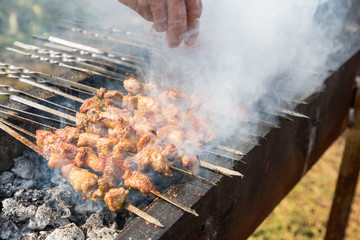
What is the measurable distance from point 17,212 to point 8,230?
→ 0.15m

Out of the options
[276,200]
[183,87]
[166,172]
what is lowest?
[276,200]

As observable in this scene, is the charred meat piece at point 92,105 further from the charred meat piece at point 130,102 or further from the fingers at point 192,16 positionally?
the fingers at point 192,16

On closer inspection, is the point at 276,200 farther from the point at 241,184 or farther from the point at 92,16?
the point at 92,16

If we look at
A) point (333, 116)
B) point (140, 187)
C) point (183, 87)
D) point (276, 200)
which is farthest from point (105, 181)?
point (333, 116)

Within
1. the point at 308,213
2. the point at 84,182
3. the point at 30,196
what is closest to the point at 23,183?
the point at 30,196

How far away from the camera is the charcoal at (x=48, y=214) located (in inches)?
103

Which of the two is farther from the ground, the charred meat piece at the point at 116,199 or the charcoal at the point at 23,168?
the charred meat piece at the point at 116,199

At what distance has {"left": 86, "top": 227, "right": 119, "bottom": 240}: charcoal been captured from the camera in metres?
2.36

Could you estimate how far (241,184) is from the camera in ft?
9.86

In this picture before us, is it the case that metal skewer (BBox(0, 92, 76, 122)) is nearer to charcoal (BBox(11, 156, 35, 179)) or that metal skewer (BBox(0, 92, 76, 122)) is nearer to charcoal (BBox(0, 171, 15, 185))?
charcoal (BBox(11, 156, 35, 179))

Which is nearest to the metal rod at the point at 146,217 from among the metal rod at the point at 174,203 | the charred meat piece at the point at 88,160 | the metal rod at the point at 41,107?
the metal rod at the point at 174,203

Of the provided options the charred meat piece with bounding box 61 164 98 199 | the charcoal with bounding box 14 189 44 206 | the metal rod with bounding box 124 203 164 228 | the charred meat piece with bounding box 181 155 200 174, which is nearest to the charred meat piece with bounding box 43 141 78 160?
the charred meat piece with bounding box 61 164 98 199

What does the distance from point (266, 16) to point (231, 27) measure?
0.42m

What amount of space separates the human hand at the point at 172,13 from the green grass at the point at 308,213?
12.1 feet
